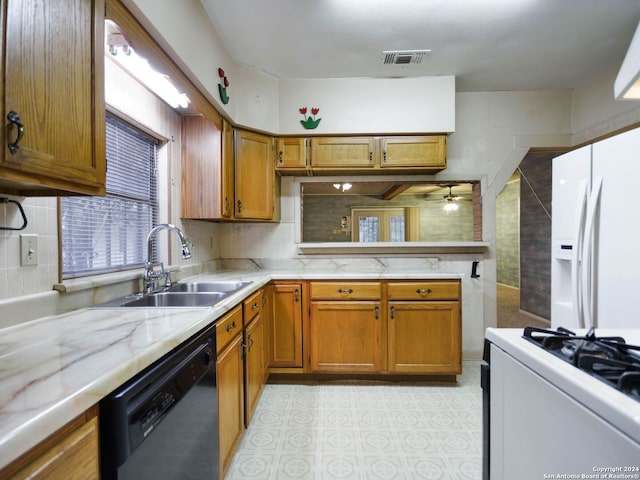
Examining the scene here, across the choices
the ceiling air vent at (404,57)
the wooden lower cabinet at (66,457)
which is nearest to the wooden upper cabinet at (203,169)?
the ceiling air vent at (404,57)

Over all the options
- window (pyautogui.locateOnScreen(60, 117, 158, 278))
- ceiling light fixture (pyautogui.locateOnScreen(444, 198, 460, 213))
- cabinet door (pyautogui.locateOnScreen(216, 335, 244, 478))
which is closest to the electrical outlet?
window (pyautogui.locateOnScreen(60, 117, 158, 278))

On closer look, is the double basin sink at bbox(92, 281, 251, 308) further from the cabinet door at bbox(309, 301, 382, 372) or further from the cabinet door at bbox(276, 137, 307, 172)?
the cabinet door at bbox(276, 137, 307, 172)

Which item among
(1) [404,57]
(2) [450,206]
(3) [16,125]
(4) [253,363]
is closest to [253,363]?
(4) [253,363]

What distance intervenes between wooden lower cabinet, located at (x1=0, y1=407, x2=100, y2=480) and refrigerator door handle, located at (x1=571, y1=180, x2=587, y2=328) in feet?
6.49

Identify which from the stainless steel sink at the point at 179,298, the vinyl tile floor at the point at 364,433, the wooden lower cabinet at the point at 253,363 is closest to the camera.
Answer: the vinyl tile floor at the point at 364,433

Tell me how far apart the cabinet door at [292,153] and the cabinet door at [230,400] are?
5.19 ft

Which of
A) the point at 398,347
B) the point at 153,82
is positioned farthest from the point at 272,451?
the point at 153,82

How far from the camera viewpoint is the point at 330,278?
2488 millimetres

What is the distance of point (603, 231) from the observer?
Result: 1.44 meters

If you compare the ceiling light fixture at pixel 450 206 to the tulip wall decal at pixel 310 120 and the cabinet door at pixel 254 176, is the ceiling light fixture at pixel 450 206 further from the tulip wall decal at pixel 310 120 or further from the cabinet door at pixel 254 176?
the cabinet door at pixel 254 176

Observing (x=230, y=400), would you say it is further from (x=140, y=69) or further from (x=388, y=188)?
(x=388, y=188)

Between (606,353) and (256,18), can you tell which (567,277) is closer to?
(606,353)

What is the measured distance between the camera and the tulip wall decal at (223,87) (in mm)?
2125

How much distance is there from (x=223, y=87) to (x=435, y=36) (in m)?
1.51
